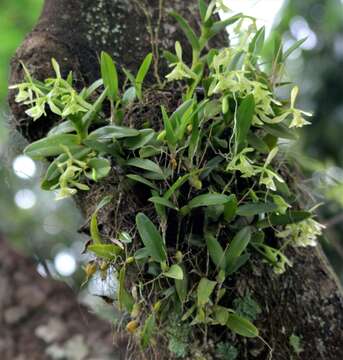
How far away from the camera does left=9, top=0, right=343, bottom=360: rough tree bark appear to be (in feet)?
3.46

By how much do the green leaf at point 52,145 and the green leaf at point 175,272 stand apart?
0.26m

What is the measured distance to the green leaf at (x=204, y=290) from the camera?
92 centimetres

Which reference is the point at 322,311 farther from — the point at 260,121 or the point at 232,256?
the point at 260,121

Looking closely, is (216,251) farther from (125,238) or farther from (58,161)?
(58,161)

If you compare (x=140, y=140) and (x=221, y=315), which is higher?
(x=140, y=140)

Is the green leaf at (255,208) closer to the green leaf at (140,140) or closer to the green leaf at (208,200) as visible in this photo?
the green leaf at (208,200)

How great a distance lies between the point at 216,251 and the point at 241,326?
0.13 meters

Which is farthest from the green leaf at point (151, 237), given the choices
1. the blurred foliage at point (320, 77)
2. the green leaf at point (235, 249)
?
the blurred foliage at point (320, 77)

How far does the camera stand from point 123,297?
95 centimetres

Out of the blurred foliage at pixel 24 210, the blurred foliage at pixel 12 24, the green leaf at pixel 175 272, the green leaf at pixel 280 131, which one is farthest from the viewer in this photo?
the blurred foliage at pixel 12 24

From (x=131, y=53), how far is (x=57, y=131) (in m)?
0.36

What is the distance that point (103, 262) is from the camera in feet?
3.21

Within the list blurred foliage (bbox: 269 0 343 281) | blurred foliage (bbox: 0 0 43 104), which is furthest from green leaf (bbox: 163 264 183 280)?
blurred foliage (bbox: 269 0 343 281)

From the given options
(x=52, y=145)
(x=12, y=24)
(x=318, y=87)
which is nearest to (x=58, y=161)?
(x=52, y=145)
